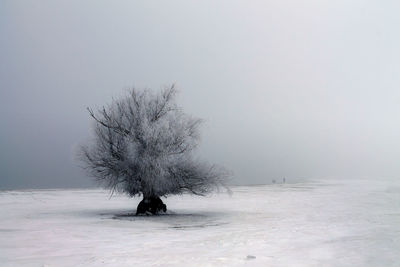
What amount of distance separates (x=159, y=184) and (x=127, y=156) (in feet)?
8.01

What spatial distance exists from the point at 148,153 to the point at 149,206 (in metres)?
3.12

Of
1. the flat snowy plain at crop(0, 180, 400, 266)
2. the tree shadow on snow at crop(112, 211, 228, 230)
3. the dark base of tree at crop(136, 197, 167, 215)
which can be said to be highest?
the dark base of tree at crop(136, 197, 167, 215)

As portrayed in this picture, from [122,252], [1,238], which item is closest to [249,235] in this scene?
[122,252]

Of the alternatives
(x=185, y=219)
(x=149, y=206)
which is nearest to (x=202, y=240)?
(x=185, y=219)

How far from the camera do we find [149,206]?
25672mm

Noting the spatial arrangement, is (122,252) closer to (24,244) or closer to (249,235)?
(24,244)

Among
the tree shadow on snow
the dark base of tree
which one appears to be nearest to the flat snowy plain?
the tree shadow on snow

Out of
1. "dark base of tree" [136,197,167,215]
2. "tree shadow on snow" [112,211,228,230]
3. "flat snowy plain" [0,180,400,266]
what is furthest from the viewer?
"dark base of tree" [136,197,167,215]

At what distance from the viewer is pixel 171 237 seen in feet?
54.9

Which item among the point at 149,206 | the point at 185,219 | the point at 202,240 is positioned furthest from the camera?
the point at 149,206

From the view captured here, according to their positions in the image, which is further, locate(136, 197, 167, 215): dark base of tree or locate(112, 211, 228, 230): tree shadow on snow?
locate(136, 197, 167, 215): dark base of tree

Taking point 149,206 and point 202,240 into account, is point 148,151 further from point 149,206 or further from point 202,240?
point 202,240

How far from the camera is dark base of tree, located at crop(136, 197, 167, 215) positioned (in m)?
25.5

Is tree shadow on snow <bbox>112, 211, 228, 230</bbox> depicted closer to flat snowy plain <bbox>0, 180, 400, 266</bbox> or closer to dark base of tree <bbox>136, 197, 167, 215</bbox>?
flat snowy plain <bbox>0, 180, 400, 266</bbox>
